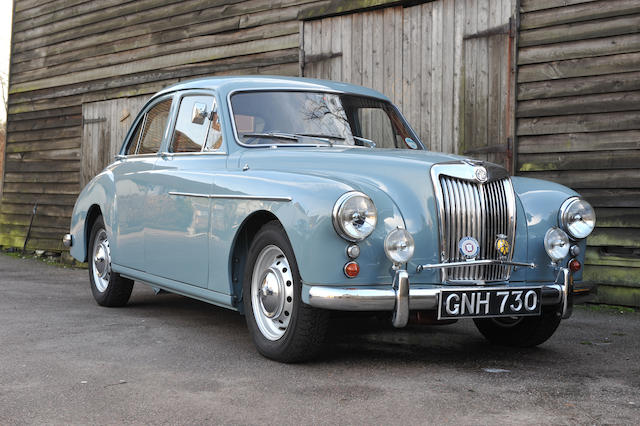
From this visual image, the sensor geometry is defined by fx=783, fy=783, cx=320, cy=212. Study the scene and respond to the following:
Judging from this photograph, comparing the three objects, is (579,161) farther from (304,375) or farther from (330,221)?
(304,375)

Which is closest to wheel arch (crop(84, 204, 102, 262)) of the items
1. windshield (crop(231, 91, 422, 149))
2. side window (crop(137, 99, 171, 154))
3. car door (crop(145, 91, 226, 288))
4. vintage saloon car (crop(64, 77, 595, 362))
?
side window (crop(137, 99, 171, 154))

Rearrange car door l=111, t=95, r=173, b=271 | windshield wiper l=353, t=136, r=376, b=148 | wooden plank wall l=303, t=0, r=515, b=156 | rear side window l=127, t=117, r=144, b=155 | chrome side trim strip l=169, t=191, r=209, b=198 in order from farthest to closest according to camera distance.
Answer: wooden plank wall l=303, t=0, r=515, b=156
rear side window l=127, t=117, r=144, b=155
car door l=111, t=95, r=173, b=271
windshield wiper l=353, t=136, r=376, b=148
chrome side trim strip l=169, t=191, r=209, b=198

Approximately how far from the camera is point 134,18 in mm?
12188

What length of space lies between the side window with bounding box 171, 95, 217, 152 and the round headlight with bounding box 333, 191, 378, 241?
1.78 metres

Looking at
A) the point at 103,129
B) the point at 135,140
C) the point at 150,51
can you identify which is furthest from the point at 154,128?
the point at 103,129

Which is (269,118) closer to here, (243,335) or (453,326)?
(243,335)

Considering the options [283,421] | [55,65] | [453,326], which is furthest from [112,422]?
[55,65]

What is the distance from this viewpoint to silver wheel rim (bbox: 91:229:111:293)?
6.75m

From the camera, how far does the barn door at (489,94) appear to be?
25.3 ft

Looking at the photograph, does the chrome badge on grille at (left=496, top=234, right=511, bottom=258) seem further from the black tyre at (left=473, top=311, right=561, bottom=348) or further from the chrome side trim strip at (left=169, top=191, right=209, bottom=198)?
the chrome side trim strip at (left=169, top=191, right=209, bottom=198)

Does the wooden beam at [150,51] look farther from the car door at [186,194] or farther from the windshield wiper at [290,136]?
the windshield wiper at [290,136]

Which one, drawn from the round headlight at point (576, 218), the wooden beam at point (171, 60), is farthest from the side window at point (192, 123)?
the wooden beam at point (171, 60)

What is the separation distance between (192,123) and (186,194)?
2.14 ft

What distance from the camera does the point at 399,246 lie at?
4.05 m
